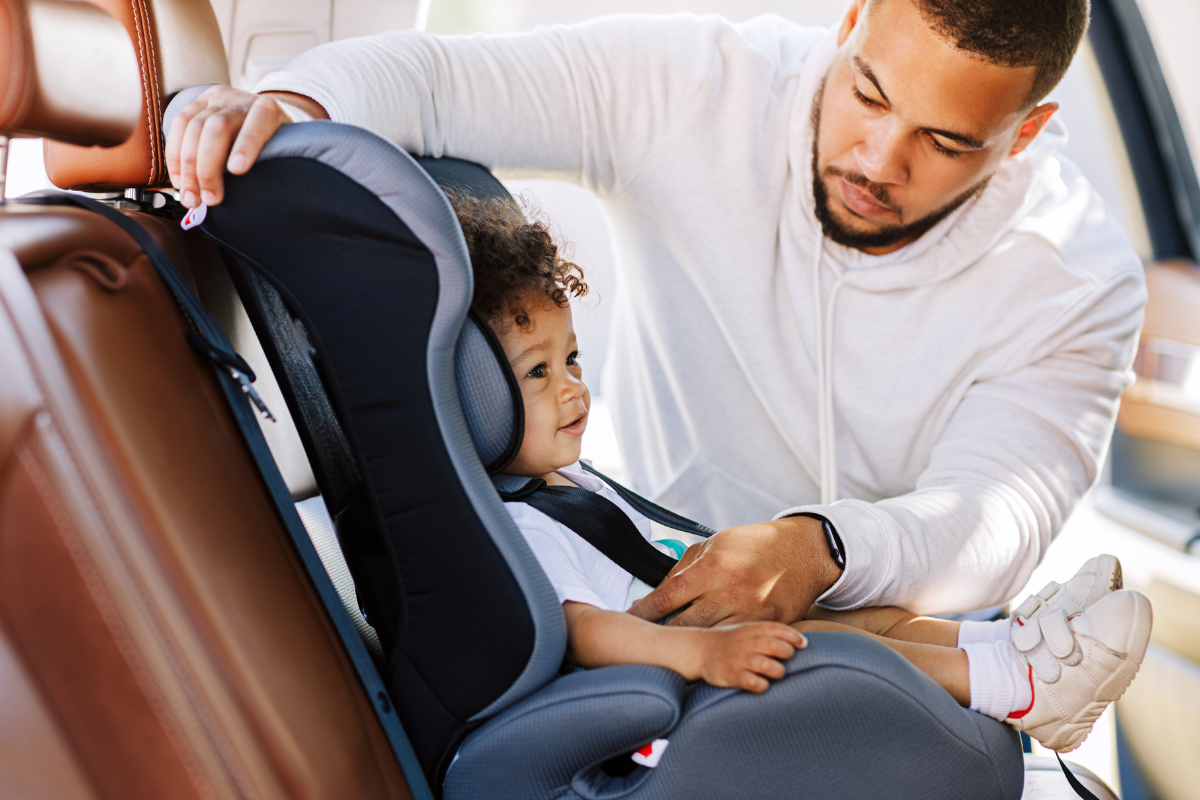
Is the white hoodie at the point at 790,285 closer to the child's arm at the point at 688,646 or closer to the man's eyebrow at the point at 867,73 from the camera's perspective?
the man's eyebrow at the point at 867,73

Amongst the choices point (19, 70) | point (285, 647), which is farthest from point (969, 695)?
point (19, 70)

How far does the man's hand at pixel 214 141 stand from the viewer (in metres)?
0.80

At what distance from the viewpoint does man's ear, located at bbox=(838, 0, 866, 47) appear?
4.68ft

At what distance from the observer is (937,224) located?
150 cm

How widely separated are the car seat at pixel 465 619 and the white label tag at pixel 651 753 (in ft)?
0.08

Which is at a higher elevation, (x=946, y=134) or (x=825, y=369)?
(x=946, y=134)

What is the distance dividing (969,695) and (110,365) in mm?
935

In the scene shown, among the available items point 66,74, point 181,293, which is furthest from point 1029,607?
point 66,74

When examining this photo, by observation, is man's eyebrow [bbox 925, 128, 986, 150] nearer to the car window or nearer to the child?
the child

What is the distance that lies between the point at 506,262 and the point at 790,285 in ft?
2.48

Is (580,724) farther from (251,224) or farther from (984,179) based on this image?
(984,179)

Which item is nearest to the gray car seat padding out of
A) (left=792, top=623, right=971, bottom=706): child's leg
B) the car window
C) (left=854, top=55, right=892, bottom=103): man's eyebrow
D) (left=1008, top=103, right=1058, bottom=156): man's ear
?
(left=792, top=623, right=971, bottom=706): child's leg

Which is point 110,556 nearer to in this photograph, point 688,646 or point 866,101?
point 688,646

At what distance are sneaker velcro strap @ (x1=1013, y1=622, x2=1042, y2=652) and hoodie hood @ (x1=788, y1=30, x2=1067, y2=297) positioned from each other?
0.72 metres
